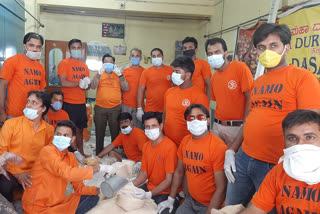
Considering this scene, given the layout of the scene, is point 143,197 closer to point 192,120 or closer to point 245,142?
point 192,120

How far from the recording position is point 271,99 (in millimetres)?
1442

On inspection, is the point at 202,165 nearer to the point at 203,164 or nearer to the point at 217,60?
the point at 203,164

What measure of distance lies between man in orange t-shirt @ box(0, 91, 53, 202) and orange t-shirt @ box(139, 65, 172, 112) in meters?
1.33

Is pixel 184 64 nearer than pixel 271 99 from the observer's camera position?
No

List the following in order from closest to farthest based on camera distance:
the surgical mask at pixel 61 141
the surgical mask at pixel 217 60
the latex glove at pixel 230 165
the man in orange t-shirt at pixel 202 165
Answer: the latex glove at pixel 230 165, the man in orange t-shirt at pixel 202 165, the surgical mask at pixel 61 141, the surgical mask at pixel 217 60

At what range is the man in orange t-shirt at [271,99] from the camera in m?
1.37

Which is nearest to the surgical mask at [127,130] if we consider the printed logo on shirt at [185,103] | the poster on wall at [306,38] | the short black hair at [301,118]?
the printed logo on shirt at [185,103]

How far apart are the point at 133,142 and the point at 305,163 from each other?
2381 mm

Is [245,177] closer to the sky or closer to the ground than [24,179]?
closer to the sky

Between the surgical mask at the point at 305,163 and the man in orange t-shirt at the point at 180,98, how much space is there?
1.44 metres

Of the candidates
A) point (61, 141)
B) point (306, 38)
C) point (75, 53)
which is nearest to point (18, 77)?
point (75, 53)

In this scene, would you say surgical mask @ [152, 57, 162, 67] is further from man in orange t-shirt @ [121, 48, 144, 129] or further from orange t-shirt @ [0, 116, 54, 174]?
orange t-shirt @ [0, 116, 54, 174]

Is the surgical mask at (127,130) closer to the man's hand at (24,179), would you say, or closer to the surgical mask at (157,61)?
the surgical mask at (157,61)

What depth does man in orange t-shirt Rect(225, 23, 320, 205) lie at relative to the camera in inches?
53.9
